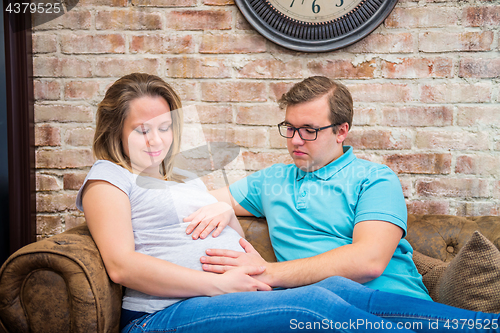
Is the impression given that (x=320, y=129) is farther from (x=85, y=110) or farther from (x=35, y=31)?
(x=35, y=31)

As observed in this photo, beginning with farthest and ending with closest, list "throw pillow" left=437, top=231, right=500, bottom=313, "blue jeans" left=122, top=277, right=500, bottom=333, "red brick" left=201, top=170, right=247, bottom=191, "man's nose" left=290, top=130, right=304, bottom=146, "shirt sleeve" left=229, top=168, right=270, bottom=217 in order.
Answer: "red brick" left=201, top=170, right=247, bottom=191 → "shirt sleeve" left=229, top=168, right=270, bottom=217 → "man's nose" left=290, top=130, right=304, bottom=146 → "throw pillow" left=437, top=231, right=500, bottom=313 → "blue jeans" left=122, top=277, right=500, bottom=333

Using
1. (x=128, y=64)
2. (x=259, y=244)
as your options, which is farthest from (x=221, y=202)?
(x=128, y=64)

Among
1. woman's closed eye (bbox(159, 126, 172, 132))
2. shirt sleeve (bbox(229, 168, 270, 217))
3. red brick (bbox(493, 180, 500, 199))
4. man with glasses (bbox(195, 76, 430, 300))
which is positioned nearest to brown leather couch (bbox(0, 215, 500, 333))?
man with glasses (bbox(195, 76, 430, 300))

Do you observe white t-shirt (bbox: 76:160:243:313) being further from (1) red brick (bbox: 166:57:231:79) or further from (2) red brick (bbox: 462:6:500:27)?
(2) red brick (bbox: 462:6:500:27)

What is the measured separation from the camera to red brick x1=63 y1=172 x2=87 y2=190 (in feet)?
5.38

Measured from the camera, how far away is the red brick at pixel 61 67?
1.59 meters

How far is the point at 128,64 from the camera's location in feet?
5.22

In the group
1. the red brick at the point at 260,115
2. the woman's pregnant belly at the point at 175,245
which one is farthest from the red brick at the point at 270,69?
the woman's pregnant belly at the point at 175,245

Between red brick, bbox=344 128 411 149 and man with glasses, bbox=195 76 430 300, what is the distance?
Result: 0.22m

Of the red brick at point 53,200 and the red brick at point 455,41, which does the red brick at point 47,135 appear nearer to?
the red brick at point 53,200

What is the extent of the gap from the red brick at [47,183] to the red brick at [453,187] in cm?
179

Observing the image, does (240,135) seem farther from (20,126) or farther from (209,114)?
(20,126)

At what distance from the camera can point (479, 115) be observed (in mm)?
1505

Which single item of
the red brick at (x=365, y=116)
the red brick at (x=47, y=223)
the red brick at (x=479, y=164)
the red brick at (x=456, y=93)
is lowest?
the red brick at (x=47, y=223)
